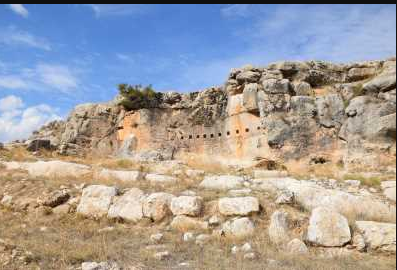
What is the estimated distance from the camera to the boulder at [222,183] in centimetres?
932

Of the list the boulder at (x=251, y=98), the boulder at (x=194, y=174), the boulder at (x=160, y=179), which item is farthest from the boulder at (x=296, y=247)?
the boulder at (x=251, y=98)

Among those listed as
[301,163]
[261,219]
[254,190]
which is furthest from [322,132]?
[261,219]

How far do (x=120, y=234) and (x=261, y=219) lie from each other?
9.15 feet

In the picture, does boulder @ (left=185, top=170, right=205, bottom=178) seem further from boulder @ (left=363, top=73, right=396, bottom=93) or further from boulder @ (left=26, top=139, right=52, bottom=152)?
boulder @ (left=26, top=139, right=52, bottom=152)

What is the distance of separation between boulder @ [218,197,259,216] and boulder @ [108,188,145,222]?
1.78 m

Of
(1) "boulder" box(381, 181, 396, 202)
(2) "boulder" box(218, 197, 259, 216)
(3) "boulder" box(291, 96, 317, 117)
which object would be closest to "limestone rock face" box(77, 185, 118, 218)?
(2) "boulder" box(218, 197, 259, 216)

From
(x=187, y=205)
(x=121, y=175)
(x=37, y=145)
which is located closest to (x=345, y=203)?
(x=187, y=205)

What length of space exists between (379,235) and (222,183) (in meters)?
4.18

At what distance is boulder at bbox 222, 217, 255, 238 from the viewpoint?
21.5 ft

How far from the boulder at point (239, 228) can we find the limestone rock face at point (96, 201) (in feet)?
9.38

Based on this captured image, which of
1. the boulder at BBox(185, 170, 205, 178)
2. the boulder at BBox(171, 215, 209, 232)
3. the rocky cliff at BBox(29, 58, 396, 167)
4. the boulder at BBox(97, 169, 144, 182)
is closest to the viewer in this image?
the boulder at BBox(171, 215, 209, 232)

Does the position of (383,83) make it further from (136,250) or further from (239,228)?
(136,250)

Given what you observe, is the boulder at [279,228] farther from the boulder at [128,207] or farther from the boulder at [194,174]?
the boulder at [194,174]

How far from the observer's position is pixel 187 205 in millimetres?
7543
